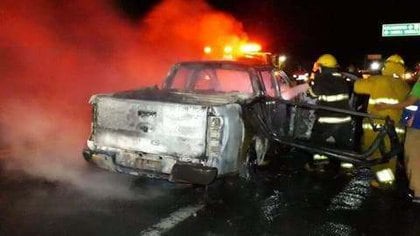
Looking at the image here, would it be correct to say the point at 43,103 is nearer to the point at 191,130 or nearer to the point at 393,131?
the point at 191,130

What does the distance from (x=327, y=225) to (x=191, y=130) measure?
1.82 meters

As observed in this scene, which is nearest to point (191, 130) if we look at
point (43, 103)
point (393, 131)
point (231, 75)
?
point (231, 75)

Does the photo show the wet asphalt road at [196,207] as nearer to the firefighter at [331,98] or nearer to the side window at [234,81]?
the firefighter at [331,98]

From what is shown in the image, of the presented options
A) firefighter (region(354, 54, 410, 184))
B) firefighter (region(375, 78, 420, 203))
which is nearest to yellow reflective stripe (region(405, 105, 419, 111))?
firefighter (region(375, 78, 420, 203))

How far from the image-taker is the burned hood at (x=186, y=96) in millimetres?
6336

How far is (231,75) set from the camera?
25.5 ft

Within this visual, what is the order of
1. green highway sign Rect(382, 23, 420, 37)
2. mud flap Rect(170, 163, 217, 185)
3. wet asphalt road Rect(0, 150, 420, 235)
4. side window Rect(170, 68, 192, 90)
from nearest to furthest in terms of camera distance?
wet asphalt road Rect(0, 150, 420, 235) → mud flap Rect(170, 163, 217, 185) → side window Rect(170, 68, 192, 90) → green highway sign Rect(382, 23, 420, 37)

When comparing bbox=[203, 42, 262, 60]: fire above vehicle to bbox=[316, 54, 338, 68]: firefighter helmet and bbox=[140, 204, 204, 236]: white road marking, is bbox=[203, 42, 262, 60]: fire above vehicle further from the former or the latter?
bbox=[140, 204, 204, 236]: white road marking

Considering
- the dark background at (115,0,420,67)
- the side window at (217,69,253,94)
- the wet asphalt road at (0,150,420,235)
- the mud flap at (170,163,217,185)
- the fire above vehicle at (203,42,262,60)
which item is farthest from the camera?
the dark background at (115,0,420,67)

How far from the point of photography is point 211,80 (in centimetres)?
791

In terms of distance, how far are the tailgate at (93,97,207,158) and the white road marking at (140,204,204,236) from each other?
61cm

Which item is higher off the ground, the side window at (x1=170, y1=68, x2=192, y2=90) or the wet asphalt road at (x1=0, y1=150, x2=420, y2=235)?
the side window at (x1=170, y1=68, x2=192, y2=90)

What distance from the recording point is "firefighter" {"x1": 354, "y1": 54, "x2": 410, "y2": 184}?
705 centimetres

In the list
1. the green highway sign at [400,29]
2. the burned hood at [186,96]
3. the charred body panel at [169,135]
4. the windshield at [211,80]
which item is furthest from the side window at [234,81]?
the green highway sign at [400,29]
